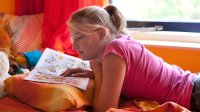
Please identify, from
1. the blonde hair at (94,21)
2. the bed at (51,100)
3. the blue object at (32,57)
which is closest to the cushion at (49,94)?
the bed at (51,100)

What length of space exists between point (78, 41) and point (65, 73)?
170 millimetres

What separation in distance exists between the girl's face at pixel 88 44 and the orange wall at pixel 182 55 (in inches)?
24.8

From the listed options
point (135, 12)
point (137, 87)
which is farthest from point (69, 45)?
point (137, 87)

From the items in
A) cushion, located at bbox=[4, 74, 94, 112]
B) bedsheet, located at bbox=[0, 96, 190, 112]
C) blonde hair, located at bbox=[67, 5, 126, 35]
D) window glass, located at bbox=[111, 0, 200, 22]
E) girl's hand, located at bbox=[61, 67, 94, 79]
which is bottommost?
bedsheet, located at bbox=[0, 96, 190, 112]

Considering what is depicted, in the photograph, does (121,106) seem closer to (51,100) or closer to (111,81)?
(111,81)

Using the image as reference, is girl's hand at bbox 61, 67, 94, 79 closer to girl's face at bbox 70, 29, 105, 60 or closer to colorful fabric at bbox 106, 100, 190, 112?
girl's face at bbox 70, 29, 105, 60

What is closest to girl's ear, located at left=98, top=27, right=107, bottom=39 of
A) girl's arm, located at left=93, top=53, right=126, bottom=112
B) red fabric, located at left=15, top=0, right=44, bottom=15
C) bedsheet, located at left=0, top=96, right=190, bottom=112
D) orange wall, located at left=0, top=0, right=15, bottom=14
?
girl's arm, located at left=93, top=53, right=126, bottom=112

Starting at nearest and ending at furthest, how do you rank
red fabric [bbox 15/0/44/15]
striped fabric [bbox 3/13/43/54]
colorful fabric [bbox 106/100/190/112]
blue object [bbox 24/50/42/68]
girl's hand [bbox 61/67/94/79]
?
colorful fabric [bbox 106/100/190/112] < girl's hand [bbox 61/67/94/79] < blue object [bbox 24/50/42/68] < striped fabric [bbox 3/13/43/54] < red fabric [bbox 15/0/44/15]

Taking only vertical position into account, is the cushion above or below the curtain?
below

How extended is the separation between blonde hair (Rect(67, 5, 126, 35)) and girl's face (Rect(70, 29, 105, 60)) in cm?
2

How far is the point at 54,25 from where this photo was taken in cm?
193

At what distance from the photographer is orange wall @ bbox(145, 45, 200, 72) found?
5.67 feet

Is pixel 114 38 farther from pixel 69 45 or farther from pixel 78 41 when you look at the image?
pixel 69 45

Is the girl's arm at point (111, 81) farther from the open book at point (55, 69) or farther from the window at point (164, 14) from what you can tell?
the window at point (164, 14)
